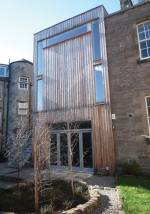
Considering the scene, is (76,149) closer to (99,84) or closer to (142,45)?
(99,84)

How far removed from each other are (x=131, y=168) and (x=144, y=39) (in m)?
7.96

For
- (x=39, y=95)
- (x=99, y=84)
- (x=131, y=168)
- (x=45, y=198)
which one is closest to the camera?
(x=45, y=198)

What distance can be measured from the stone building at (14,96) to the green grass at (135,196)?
15.6m

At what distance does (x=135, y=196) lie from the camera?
7.16 metres

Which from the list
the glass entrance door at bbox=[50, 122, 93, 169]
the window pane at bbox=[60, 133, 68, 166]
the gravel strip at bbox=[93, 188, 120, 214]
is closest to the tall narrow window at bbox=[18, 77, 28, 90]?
the glass entrance door at bbox=[50, 122, 93, 169]

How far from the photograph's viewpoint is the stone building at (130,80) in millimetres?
11680

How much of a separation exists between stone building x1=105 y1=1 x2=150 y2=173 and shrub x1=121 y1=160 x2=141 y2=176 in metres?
0.23

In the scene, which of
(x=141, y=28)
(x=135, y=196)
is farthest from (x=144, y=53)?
(x=135, y=196)

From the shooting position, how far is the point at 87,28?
1459 cm

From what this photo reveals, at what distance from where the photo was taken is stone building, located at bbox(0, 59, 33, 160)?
22.7 m

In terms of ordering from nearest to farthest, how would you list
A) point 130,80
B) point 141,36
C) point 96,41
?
point 130,80
point 141,36
point 96,41

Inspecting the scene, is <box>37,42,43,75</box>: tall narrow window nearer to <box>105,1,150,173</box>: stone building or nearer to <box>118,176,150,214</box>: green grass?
<box>105,1,150,173</box>: stone building

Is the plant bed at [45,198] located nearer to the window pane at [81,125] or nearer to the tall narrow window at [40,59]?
the window pane at [81,125]

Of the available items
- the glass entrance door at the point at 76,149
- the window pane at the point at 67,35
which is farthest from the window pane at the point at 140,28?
the glass entrance door at the point at 76,149
